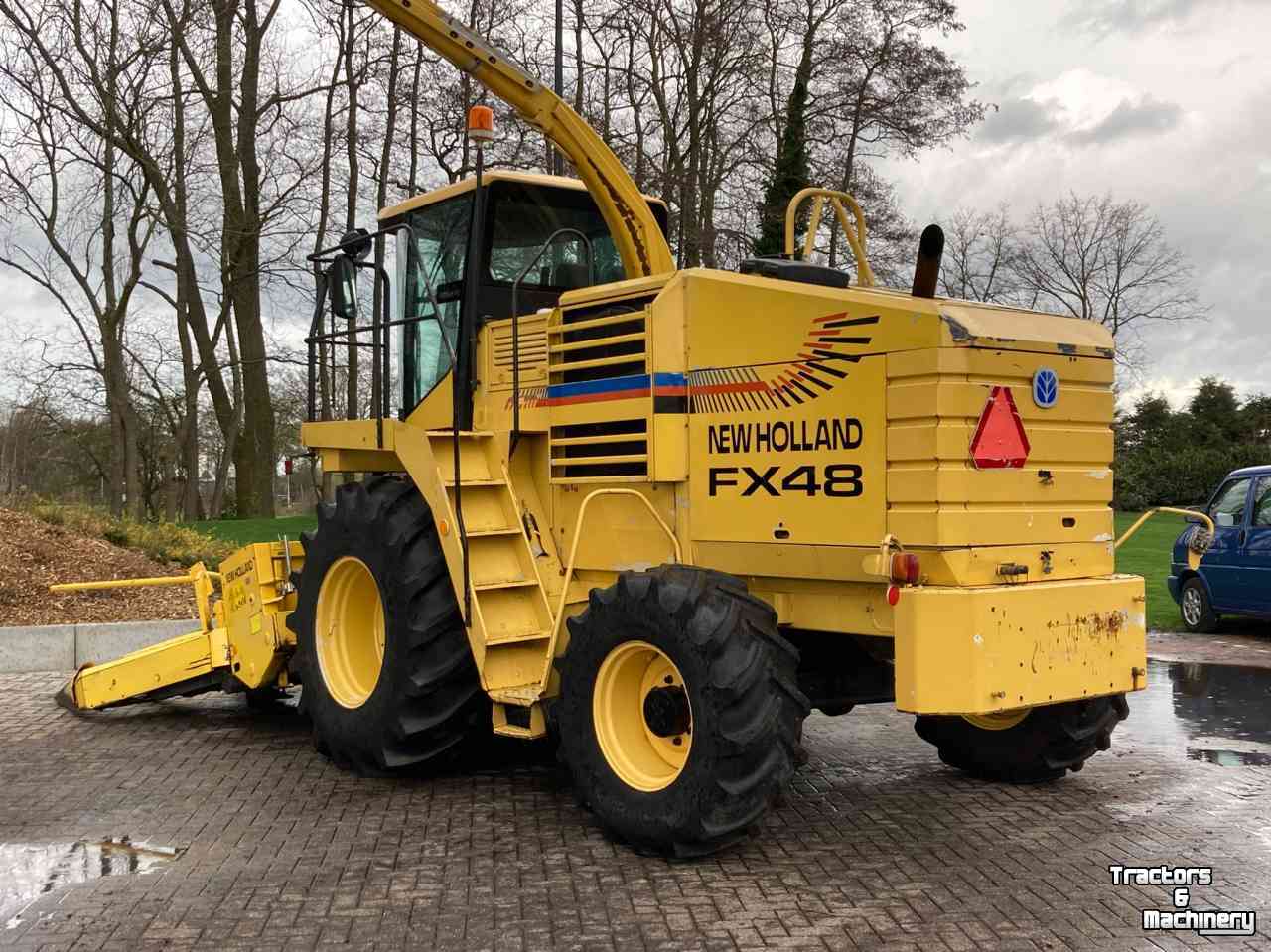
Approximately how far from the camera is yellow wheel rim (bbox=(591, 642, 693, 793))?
221 inches

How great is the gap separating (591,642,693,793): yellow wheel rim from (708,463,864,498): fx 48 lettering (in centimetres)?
86

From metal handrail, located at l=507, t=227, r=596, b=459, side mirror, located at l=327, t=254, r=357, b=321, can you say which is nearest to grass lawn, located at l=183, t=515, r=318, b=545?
side mirror, located at l=327, t=254, r=357, b=321

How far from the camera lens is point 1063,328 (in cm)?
587

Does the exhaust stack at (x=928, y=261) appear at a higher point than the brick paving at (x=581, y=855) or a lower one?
higher

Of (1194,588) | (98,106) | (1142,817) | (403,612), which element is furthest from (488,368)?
(98,106)

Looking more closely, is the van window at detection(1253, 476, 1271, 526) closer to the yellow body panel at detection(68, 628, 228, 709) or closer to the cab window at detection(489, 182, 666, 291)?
the cab window at detection(489, 182, 666, 291)

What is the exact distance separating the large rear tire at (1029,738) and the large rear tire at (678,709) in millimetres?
1705

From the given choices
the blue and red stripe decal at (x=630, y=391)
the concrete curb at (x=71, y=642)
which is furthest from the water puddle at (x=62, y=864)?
the concrete curb at (x=71, y=642)

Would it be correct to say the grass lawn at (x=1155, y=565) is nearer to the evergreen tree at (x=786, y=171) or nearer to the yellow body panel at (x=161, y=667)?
the yellow body panel at (x=161, y=667)

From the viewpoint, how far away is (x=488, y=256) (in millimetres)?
7336

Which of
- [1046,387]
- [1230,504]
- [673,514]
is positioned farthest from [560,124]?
[1230,504]

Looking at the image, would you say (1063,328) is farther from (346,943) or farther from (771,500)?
(346,943)

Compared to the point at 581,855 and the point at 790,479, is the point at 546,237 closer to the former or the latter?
the point at 790,479

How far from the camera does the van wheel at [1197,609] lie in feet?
46.6
